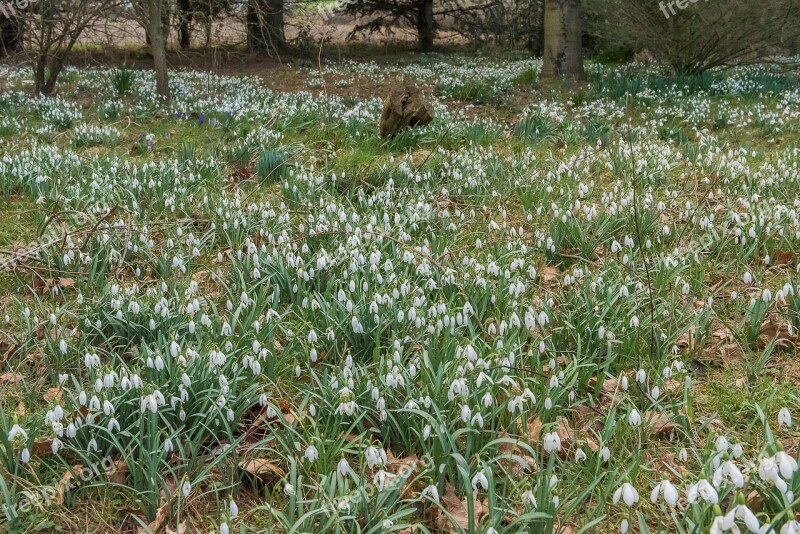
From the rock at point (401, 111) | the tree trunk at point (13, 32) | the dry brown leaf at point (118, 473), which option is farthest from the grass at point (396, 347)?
the tree trunk at point (13, 32)

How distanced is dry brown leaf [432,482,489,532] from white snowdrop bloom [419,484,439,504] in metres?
0.07

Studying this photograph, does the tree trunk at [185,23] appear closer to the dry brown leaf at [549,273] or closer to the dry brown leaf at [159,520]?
the dry brown leaf at [549,273]

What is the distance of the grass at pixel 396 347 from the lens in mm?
1987

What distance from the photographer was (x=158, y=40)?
29.6ft

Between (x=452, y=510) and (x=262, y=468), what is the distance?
0.61m

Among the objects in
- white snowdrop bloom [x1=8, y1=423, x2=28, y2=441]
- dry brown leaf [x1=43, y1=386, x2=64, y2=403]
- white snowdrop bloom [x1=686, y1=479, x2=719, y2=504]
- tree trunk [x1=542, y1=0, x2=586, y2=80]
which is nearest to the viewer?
white snowdrop bloom [x1=686, y1=479, x2=719, y2=504]

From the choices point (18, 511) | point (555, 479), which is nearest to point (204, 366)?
point (18, 511)

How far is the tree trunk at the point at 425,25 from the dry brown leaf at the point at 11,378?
1898cm

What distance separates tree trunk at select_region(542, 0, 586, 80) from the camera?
11.3m

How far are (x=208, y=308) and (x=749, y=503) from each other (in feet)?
7.39

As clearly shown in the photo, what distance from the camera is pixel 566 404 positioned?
250 cm

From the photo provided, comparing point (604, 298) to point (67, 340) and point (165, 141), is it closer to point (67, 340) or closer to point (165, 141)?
point (67, 340)

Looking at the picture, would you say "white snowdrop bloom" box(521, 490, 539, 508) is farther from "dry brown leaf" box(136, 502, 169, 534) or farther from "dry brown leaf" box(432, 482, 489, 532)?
"dry brown leaf" box(136, 502, 169, 534)

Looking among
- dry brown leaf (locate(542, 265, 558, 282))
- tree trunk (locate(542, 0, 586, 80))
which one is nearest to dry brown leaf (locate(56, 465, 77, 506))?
dry brown leaf (locate(542, 265, 558, 282))
